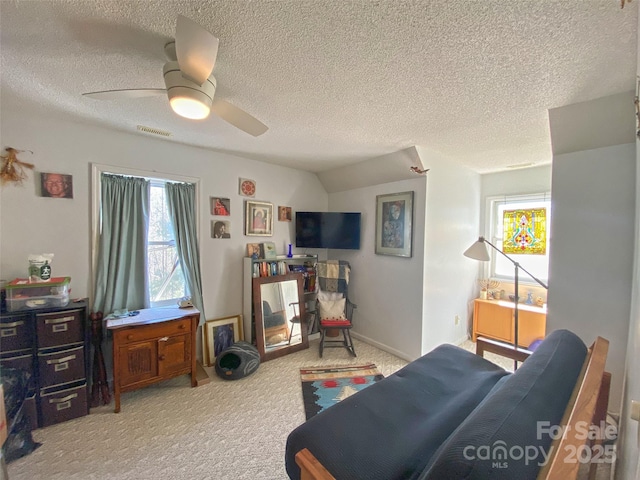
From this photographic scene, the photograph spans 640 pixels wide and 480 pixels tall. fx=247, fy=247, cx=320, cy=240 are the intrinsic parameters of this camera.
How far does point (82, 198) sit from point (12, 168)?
46 centimetres

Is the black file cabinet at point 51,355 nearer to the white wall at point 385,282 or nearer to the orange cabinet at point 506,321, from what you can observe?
the white wall at point 385,282

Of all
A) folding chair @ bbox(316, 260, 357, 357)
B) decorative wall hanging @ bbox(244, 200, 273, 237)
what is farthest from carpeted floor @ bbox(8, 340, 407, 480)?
decorative wall hanging @ bbox(244, 200, 273, 237)

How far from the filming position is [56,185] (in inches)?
85.6

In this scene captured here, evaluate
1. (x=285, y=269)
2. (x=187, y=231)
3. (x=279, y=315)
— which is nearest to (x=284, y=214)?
Answer: (x=285, y=269)

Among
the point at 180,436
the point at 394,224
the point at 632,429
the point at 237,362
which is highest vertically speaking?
the point at 394,224

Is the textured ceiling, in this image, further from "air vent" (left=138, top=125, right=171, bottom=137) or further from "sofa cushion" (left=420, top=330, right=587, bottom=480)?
"sofa cushion" (left=420, top=330, right=587, bottom=480)

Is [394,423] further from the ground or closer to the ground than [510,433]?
closer to the ground

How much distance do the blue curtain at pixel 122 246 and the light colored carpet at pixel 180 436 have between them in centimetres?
89

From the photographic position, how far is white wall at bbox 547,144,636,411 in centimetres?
180

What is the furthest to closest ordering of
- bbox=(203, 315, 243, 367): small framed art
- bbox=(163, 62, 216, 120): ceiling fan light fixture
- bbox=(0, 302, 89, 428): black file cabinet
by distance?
bbox=(203, 315, 243, 367): small framed art, bbox=(0, 302, 89, 428): black file cabinet, bbox=(163, 62, 216, 120): ceiling fan light fixture

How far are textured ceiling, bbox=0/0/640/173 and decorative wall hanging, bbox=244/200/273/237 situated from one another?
122 cm

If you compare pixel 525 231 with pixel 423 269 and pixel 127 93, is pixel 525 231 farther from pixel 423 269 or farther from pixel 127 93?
pixel 127 93

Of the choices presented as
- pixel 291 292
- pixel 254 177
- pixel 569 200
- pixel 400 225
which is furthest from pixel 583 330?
pixel 254 177

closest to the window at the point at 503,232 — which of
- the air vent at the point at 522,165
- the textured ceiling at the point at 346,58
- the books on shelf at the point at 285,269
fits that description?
the air vent at the point at 522,165
